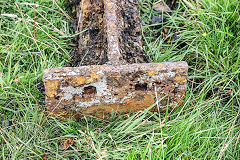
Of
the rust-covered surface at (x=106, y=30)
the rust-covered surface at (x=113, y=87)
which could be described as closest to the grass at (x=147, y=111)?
the rust-covered surface at (x=113, y=87)

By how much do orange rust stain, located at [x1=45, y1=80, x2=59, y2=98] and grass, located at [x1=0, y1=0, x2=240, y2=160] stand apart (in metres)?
0.27

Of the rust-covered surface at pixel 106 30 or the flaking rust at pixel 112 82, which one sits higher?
the rust-covered surface at pixel 106 30

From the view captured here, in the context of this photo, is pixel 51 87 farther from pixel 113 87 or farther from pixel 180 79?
pixel 180 79

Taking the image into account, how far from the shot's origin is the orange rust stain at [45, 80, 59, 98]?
210cm

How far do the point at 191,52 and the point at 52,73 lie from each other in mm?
1481

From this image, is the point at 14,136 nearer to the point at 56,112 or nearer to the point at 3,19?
the point at 56,112

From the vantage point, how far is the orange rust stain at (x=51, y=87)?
6.89 feet

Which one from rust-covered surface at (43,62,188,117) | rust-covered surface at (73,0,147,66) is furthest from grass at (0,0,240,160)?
rust-covered surface at (73,0,147,66)

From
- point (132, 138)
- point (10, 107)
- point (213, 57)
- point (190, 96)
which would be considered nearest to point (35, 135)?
point (10, 107)

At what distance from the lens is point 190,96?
96.6 inches

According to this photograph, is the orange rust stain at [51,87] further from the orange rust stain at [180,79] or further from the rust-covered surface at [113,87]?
the orange rust stain at [180,79]

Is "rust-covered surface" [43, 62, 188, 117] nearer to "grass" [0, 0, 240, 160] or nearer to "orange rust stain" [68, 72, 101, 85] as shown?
"orange rust stain" [68, 72, 101, 85]

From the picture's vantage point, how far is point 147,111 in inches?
87.4

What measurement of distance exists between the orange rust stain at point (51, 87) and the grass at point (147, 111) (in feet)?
0.89
